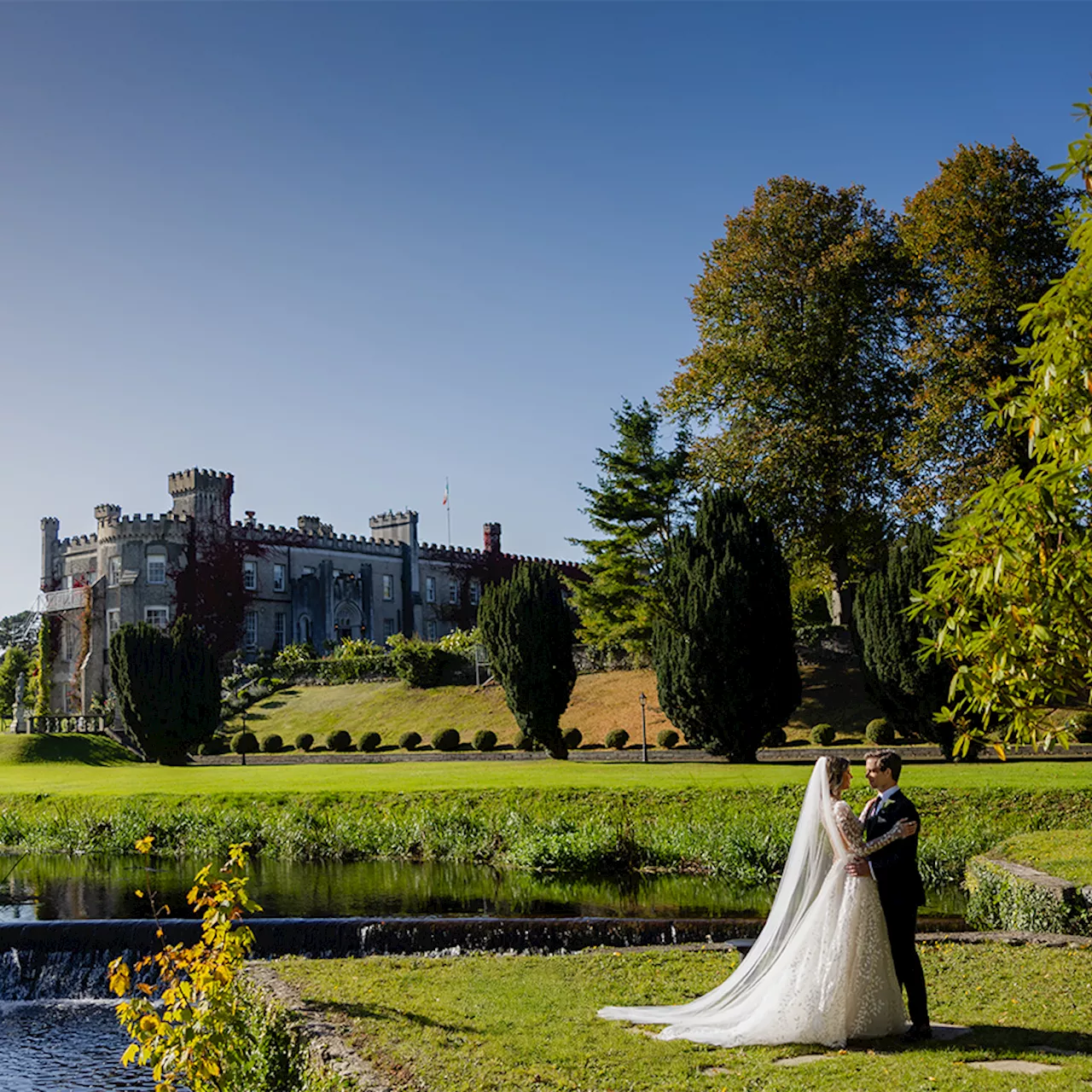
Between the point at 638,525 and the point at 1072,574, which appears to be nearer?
the point at 1072,574

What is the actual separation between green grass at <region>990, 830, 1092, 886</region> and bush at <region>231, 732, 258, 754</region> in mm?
29039

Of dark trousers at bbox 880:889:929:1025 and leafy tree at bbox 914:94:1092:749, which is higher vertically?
leafy tree at bbox 914:94:1092:749

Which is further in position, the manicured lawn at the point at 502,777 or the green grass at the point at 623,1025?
the manicured lawn at the point at 502,777

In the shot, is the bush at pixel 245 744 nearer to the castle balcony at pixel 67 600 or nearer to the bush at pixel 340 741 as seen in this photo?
the bush at pixel 340 741

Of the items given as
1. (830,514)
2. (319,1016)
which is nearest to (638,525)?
(830,514)

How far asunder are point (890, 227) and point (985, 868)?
26.2 metres

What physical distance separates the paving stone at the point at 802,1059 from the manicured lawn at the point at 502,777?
11676 millimetres

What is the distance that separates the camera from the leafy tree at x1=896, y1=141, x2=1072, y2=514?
29.5 meters

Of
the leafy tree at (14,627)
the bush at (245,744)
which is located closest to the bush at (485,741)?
the bush at (245,744)

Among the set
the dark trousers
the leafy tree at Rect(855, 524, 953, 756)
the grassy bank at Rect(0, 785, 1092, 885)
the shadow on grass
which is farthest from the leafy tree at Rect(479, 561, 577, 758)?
the dark trousers

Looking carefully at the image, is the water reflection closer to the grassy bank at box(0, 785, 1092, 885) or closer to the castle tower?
the grassy bank at box(0, 785, 1092, 885)

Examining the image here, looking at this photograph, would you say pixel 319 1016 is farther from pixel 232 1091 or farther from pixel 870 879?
pixel 870 879

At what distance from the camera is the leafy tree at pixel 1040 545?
18.9 feet

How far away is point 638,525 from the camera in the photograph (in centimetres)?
3775
